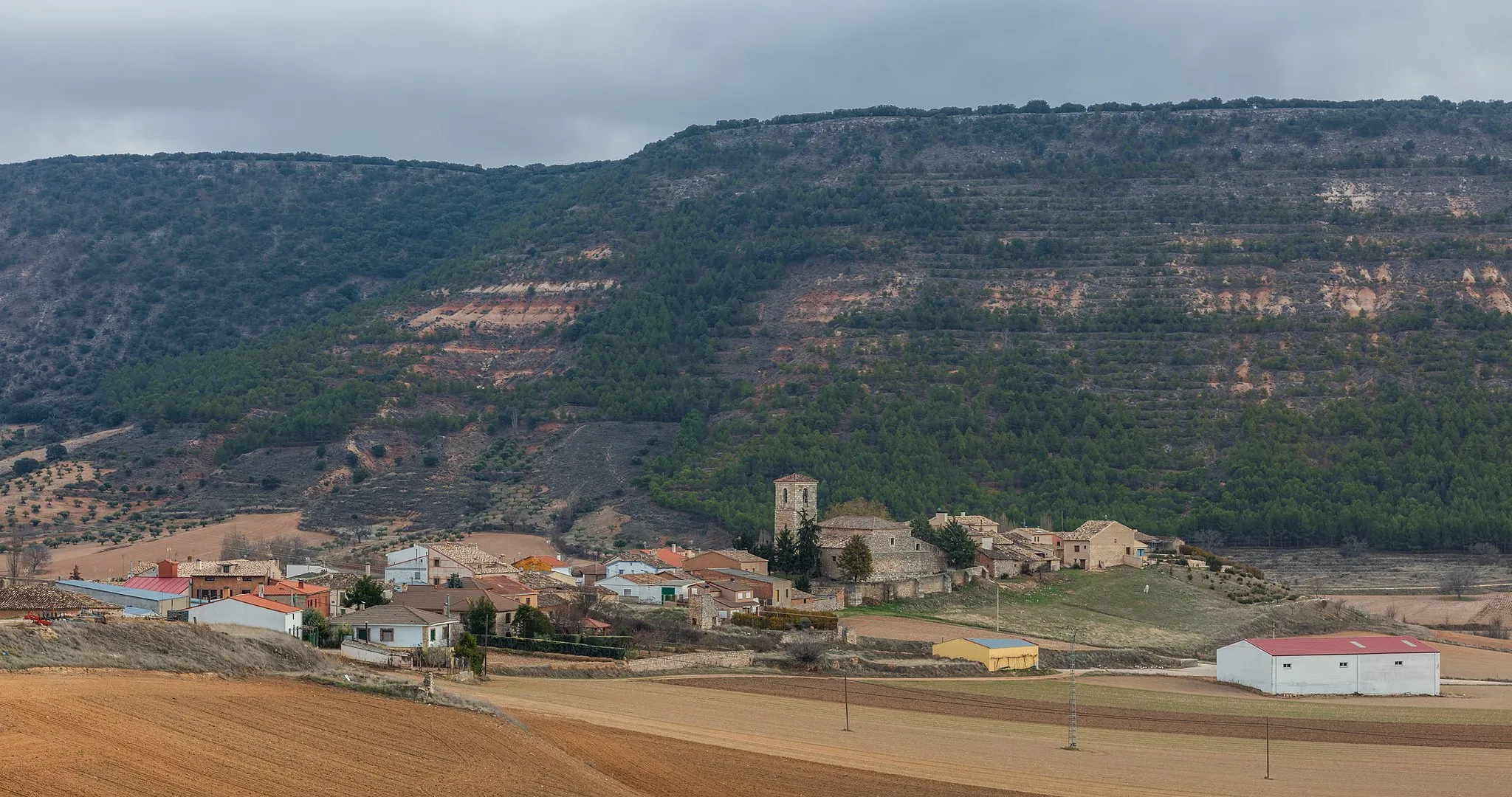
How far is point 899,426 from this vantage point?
115 metres

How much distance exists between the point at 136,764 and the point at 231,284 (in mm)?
157551

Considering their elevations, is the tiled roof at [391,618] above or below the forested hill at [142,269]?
below

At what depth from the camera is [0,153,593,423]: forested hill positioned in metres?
163

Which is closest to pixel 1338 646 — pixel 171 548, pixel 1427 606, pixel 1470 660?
pixel 1470 660

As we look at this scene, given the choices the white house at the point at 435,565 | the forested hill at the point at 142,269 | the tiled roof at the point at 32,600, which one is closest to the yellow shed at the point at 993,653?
the white house at the point at 435,565

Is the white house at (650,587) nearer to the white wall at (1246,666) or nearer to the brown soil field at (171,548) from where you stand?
the white wall at (1246,666)

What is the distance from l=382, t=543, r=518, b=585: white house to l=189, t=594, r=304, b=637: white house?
18.8 meters

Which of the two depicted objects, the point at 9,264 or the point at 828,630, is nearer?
the point at 828,630

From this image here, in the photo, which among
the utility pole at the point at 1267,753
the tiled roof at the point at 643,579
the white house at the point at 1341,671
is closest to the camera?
the utility pole at the point at 1267,753

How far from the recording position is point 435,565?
76562 millimetres

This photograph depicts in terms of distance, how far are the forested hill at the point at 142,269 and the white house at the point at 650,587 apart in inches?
3443

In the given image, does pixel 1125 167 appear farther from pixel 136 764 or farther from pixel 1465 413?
pixel 136 764

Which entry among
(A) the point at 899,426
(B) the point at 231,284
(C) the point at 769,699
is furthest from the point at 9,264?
(C) the point at 769,699

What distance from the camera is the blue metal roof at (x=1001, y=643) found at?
210 feet
